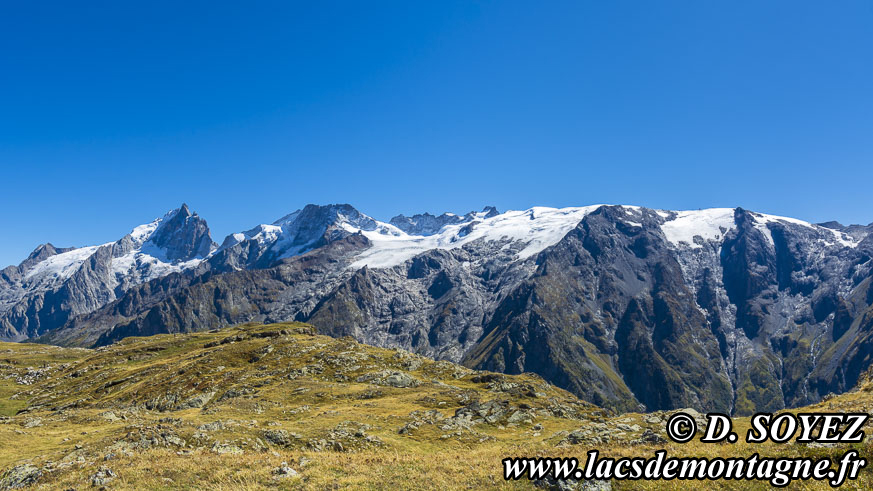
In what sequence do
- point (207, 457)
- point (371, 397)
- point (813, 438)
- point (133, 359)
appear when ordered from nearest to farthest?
point (813, 438)
point (207, 457)
point (371, 397)
point (133, 359)

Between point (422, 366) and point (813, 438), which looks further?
point (422, 366)

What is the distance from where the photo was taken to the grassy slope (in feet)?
81.1

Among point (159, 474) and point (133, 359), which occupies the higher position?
point (159, 474)

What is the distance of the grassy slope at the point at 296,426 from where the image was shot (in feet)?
81.1

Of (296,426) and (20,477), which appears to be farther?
(296,426)

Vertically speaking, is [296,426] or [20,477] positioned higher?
[20,477]

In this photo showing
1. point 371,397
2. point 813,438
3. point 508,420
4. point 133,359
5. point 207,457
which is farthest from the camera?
point 133,359

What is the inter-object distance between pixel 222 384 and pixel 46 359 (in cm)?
13804

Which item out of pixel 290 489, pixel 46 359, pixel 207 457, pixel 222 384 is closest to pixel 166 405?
pixel 222 384

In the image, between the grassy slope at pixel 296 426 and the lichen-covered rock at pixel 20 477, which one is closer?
the grassy slope at pixel 296 426

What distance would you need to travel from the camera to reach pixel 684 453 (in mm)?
25266

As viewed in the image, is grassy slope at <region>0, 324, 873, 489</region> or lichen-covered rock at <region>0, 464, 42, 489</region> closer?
grassy slope at <region>0, 324, 873, 489</region>

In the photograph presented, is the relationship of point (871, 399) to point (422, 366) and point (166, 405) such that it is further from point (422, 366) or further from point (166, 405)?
point (166, 405)

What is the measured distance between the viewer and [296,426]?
45844mm
